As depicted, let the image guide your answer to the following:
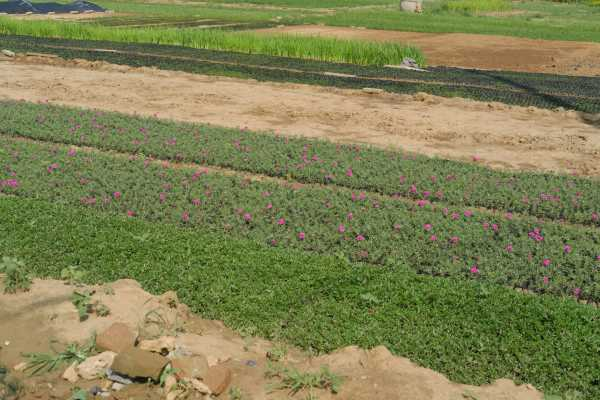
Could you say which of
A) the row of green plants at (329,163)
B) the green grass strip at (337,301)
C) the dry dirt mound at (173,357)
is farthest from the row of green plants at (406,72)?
the dry dirt mound at (173,357)

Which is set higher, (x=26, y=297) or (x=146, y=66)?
(x=146, y=66)

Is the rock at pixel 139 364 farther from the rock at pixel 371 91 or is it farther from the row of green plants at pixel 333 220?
the rock at pixel 371 91

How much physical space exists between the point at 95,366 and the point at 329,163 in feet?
20.6

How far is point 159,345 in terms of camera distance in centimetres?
548

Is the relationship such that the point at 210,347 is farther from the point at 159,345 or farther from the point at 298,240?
the point at 298,240

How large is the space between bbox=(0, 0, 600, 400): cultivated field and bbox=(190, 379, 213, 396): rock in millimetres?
15

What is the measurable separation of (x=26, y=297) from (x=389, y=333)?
3.45 metres

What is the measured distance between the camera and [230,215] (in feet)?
28.6

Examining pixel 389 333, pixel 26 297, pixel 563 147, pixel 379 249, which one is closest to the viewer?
pixel 389 333

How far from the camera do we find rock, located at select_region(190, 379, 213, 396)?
5.11 meters

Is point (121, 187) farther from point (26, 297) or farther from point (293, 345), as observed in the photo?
point (293, 345)

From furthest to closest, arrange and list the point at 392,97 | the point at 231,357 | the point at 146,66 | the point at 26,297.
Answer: the point at 146,66 → the point at 392,97 → the point at 26,297 → the point at 231,357

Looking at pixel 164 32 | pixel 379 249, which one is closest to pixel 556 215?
pixel 379 249

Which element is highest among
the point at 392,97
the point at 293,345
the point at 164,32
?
the point at 164,32
